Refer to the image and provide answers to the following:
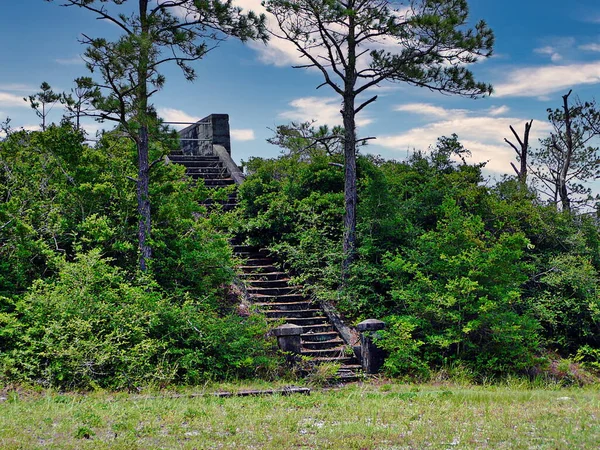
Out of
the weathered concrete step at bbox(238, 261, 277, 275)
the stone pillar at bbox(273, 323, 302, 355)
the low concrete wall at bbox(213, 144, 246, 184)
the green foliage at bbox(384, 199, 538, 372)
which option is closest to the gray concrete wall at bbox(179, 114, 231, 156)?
the low concrete wall at bbox(213, 144, 246, 184)

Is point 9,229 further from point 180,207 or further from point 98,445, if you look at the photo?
point 98,445

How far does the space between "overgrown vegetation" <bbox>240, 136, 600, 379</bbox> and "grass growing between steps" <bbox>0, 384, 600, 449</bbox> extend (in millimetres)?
2644

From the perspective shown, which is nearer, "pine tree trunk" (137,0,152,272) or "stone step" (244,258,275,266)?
"pine tree trunk" (137,0,152,272)

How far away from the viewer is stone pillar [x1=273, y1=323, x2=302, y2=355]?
37.7ft

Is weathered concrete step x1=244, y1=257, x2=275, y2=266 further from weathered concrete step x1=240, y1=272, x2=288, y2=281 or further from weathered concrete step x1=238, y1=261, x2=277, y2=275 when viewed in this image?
weathered concrete step x1=240, y1=272, x2=288, y2=281

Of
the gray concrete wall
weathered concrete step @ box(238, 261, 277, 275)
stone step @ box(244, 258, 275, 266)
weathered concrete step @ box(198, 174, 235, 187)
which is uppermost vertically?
the gray concrete wall

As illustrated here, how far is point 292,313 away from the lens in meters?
13.4

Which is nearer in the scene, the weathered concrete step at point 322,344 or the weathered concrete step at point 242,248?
the weathered concrete step at point 322,344

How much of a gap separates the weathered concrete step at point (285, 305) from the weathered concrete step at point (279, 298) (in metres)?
0.21

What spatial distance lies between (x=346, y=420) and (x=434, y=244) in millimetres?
5986

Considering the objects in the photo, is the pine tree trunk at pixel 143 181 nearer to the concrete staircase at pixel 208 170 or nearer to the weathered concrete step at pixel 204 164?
the concrete staircase at pixel 208 170

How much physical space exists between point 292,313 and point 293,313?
2cm

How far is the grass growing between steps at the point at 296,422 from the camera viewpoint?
680 cm

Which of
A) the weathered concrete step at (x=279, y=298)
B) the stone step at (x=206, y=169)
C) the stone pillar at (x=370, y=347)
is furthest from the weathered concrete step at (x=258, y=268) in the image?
the stone step at (x=206, y=169)
